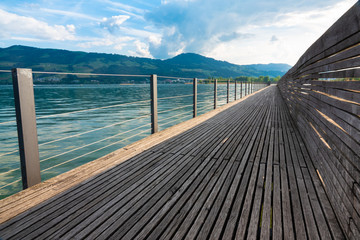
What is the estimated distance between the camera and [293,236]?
120 cm

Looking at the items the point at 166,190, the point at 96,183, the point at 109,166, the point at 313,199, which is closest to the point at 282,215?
the point at 313,199

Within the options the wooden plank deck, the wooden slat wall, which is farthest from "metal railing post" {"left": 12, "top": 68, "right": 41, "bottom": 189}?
the wooden slat wall

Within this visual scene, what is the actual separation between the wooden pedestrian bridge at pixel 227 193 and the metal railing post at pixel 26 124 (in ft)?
0.46

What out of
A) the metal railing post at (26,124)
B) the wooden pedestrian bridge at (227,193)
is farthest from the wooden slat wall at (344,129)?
the metal railing post at (26,124)

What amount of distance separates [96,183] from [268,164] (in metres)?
1.67

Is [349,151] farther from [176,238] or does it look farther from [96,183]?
[96,183]

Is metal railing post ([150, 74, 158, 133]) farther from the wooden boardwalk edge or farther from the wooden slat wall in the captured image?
the wooden slat wall

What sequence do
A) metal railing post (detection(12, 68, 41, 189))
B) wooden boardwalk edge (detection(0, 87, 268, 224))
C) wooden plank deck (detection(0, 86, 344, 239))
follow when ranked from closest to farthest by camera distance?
wooden plank deck (detection(0, 86, 344, 239))
wooden boardwalk edge (detection(0, 87, 268, 224))
metal railing post (detection(12, 68, 41, 189))

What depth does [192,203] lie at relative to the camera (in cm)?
152

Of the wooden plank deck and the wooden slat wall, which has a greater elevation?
the wooden slat wall

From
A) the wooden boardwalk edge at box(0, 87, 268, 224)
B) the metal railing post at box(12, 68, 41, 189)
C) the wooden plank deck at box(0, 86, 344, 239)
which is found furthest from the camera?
the metal railing post at box(12, 68, 41, 189)

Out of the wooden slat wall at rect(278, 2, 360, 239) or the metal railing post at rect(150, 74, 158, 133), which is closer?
the wooden slat wall at rect(278, 2, 360, 239)

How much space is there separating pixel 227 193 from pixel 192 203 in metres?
0.31

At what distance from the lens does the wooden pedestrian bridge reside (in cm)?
122
